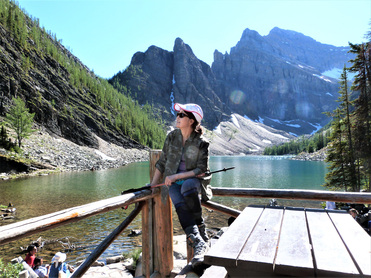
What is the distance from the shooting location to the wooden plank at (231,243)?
1.63 meters

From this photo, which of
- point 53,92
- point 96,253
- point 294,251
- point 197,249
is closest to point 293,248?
point 294,251

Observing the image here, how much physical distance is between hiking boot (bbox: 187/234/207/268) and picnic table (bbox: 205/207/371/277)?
707 mm

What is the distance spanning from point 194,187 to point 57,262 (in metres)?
5.85

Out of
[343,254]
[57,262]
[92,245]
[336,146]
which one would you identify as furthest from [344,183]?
[343,254]

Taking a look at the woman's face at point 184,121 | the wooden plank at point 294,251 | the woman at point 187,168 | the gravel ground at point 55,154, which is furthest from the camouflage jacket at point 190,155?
the gravel ground at point 55,154

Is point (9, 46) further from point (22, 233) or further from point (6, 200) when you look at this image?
point (22, 233)

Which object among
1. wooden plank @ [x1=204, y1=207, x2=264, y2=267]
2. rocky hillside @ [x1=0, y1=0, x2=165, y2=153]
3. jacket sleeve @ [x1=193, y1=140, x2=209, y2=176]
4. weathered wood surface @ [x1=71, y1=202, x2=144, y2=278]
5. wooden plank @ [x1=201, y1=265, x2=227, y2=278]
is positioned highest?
rocky hillside @ [x1=0, y1=0, x2=165, y2=153]

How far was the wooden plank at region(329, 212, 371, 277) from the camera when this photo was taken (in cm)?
147

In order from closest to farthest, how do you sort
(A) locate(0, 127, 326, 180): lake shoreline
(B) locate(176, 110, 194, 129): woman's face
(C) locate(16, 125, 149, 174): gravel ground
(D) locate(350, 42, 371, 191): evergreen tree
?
(B) locate(176, 110, 194, 129): woman's face
(D) locate(350, 42, 371, 191): evergreen tree
(A) locate(0, 127, 326, 180): lake shoreline
(C) locate(16, 125, 149, 174): gravel ground

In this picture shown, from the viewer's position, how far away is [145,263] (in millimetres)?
4305

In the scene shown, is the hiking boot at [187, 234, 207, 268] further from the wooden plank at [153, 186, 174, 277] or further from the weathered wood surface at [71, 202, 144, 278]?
the weathered wood surface at [71, 202, 144, 278]

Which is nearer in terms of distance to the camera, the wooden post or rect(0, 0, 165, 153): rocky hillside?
the wooden post

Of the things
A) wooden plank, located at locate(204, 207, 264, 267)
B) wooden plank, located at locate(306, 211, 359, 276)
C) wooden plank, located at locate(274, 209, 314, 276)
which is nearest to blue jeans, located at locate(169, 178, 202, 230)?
wooden plank, located at locate(204, 207, 264, 267)

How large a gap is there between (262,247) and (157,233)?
9.03 feet
